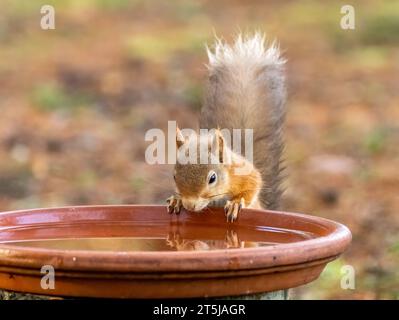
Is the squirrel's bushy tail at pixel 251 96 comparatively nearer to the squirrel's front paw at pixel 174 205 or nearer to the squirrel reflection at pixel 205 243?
the squirrel's front paw at pixel 174 205

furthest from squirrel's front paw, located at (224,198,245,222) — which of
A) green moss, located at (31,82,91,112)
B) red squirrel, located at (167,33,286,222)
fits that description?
green moss, located at (31,82,91,112)

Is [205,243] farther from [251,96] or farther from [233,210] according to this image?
[251,96]

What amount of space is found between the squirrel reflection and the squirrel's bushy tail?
2.87 feet

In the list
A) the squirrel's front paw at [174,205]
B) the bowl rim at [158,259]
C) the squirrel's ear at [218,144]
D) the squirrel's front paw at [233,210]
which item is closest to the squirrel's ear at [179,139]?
the squirrel's ear at [218,144]

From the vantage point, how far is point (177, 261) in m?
2.02

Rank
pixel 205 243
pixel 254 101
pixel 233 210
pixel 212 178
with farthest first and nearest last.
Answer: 1. pixel 254 101
2. pixel 212 178
3. pixel 233 210
4. pixel 205 243

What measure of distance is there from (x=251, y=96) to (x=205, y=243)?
3.42 ft

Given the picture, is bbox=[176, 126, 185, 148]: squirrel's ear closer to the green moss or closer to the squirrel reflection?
the squirrel reflection

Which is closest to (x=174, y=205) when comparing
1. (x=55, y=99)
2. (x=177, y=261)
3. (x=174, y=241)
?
(x=174, y=241)

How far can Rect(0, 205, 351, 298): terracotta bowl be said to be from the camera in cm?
202

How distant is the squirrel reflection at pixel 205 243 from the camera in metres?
2.42

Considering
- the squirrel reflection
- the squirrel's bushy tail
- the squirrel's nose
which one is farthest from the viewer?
the squirrel's bushy tail

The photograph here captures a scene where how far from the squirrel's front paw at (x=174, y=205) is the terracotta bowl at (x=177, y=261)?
19 centimetres
